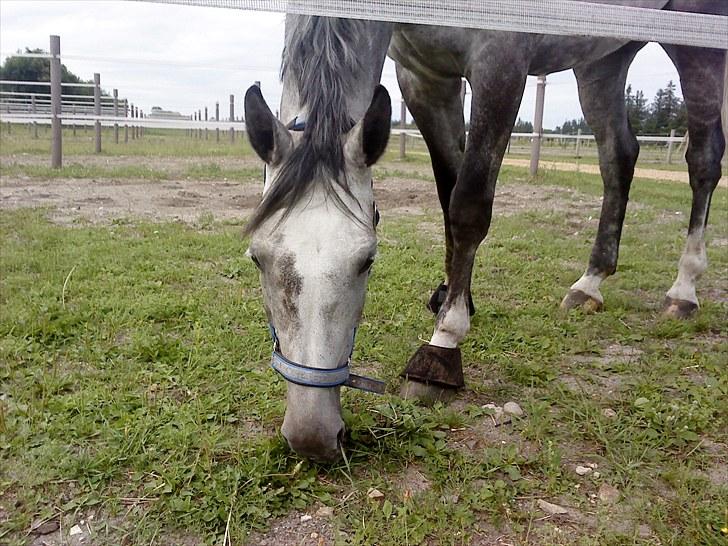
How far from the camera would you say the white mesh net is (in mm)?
1334

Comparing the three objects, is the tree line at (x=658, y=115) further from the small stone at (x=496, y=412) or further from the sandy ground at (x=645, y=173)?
the small stone at (x=496, y=412)

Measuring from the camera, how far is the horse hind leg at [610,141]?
365 centimetres

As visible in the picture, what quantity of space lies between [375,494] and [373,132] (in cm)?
107

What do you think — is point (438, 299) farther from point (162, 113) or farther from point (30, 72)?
point (30, 72)

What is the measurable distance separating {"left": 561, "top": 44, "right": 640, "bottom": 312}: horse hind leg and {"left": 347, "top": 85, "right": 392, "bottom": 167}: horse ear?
2335 mm

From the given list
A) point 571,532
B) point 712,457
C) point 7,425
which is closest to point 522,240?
point 712,457

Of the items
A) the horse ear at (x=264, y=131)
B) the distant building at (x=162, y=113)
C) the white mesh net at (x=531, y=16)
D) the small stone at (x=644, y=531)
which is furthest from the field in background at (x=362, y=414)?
Result: the distant building at (x=162, y=113)

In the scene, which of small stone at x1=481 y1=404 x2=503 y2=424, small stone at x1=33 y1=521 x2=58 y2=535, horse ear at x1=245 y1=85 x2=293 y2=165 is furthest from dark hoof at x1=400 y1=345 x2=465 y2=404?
small stone at x1=33 y1=521 x2=58 y2=535

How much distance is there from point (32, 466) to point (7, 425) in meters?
0.30

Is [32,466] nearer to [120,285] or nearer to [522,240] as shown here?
[120,285]

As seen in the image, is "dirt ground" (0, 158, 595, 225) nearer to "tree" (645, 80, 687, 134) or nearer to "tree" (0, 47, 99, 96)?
"tree" (0, 47, 99, 96)

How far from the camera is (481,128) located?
2.37m

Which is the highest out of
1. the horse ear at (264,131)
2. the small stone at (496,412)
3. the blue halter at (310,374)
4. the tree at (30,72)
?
the tree at (30,72)

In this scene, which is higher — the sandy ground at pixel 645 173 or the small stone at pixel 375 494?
the sandy ground at pixel 645 173
